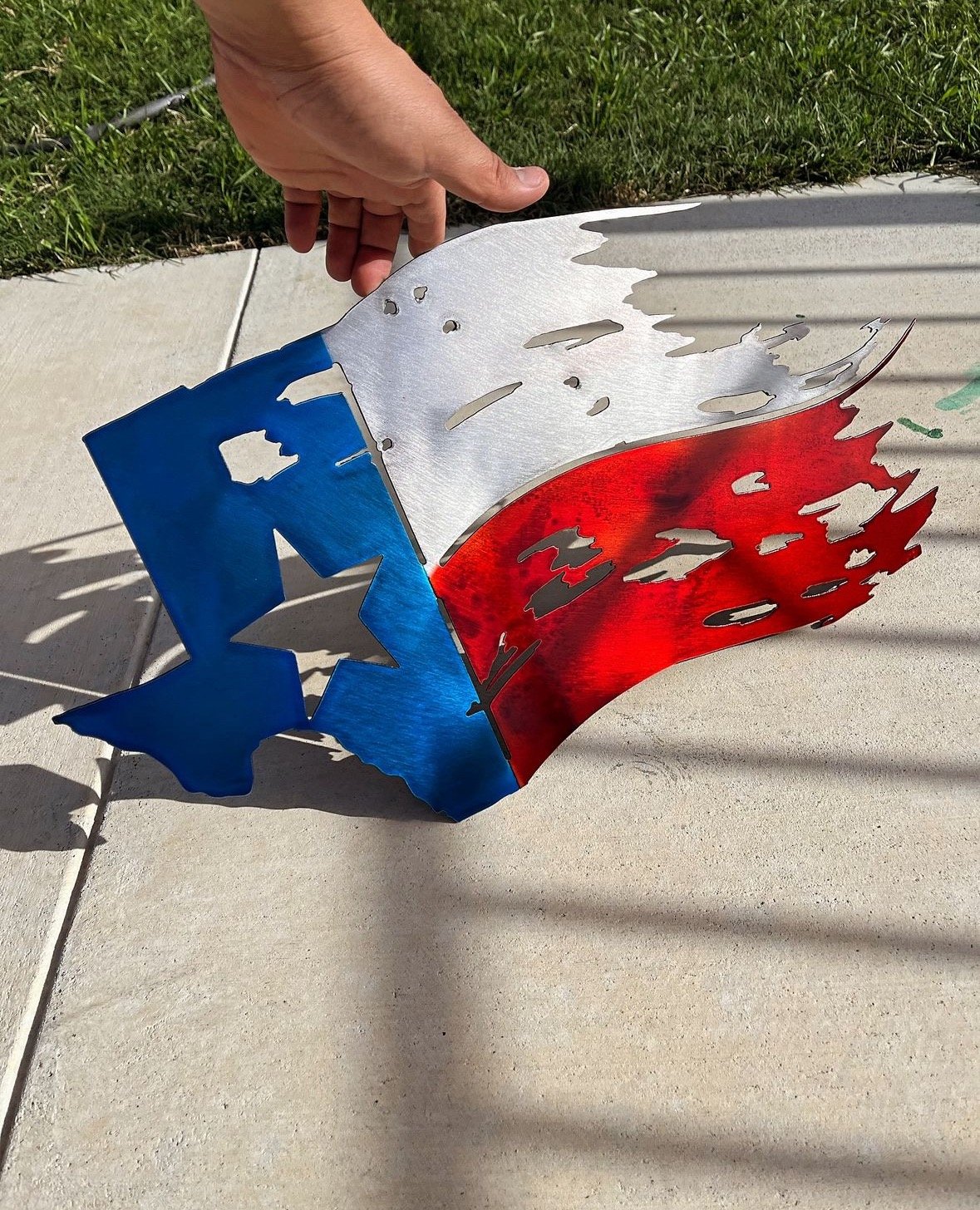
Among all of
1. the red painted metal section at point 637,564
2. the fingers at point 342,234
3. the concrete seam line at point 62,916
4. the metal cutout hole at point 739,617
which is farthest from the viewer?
the fingers at point 342,234

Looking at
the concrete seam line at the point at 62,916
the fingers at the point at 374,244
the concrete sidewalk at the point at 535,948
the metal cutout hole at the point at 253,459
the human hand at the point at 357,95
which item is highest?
the human hand at the point at 357,95

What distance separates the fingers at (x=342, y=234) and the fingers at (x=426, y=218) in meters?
0.13

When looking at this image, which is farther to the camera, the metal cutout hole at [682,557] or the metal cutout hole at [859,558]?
the metal cutout hole at [682,557]

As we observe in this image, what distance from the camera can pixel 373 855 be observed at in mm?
1985

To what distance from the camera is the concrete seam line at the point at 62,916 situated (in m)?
1.72

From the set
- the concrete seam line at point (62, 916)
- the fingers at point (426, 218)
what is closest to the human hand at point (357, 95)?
the fingers at point (426, 218)

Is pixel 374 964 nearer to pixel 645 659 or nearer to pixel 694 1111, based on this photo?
pixel 694 1111

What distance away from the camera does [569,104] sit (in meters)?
4.27

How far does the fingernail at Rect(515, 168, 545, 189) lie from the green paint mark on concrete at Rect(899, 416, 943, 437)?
52.2 inches

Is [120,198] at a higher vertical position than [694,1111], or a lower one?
higher

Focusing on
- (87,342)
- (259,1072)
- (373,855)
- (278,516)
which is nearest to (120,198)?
(87,342)

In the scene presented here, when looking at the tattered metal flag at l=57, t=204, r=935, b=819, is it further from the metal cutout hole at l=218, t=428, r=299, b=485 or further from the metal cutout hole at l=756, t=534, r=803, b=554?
the metal cutout hole at l=218, t=428, r=299, b=485

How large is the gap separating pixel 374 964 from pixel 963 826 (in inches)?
39.5

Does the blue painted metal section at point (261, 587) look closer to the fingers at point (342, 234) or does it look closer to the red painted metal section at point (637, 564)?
the red painted metal section at point (637, 564)
